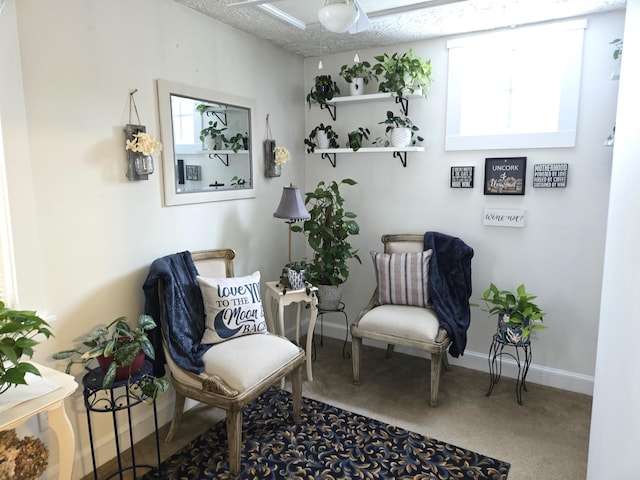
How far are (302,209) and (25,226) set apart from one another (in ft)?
5.55

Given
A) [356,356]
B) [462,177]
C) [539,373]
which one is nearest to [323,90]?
[462,177]

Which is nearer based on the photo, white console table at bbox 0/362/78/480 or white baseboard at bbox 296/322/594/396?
white console table at bbox 0/362/78/480

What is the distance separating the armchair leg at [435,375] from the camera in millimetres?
2777

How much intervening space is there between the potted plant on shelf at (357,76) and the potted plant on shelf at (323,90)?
0.11 metres

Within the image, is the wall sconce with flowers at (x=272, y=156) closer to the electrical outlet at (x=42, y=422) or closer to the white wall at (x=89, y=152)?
the white wall at (x=89, y=152)

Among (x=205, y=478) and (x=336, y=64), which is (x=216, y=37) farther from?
(x=205, y=478)

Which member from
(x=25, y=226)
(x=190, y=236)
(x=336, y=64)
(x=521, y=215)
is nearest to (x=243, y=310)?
(x=190, y=236)

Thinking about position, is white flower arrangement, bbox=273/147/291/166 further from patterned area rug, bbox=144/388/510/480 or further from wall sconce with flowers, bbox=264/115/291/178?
patterned area rug, bbox=144/388/510/480

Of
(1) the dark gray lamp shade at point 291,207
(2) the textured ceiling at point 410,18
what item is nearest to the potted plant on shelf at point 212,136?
(1) the dark gray lamp shade at point 291,207

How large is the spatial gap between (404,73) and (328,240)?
1.33 m

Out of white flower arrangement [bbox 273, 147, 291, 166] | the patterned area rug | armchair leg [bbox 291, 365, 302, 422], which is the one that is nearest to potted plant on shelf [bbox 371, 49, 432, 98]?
white flower arrangement [bbox 273, 147, 291, 166]

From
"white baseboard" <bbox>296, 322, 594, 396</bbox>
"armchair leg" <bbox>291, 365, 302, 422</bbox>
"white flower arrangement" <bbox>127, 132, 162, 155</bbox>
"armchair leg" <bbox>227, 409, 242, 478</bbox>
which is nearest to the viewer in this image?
"armchair leg" <bbox>227, 409, 242, 478</bbox>

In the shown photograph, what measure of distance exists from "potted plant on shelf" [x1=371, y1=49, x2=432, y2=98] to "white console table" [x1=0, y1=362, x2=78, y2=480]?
264cm

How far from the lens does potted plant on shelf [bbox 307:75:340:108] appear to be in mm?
3436
